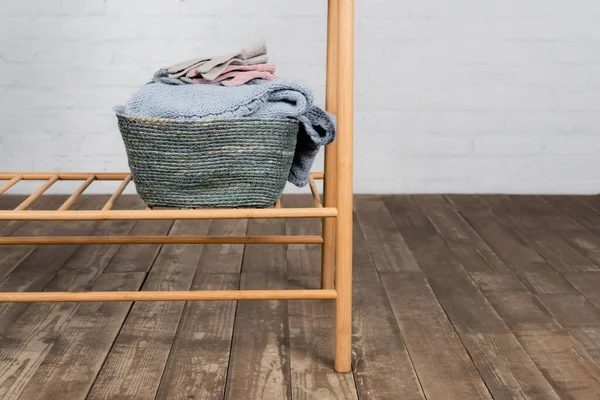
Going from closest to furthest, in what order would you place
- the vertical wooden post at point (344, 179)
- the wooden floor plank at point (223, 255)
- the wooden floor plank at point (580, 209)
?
the vertical wooden post at point (344, 179)
the wooden floor plank at point (223, 255)
the wooden floor plank at point (580, 209)

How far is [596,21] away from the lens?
3275mm

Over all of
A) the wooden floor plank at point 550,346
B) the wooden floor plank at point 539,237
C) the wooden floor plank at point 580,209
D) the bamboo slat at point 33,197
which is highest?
the bamboo slat at point 33,197

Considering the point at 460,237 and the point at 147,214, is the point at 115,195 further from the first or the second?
the point at 460,237

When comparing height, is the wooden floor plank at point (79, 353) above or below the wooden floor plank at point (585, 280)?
Result: above

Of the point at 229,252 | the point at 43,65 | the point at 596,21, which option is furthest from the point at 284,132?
the point at 596,21

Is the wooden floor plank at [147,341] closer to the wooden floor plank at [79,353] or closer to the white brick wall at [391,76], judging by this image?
the wooden floor plank at [79,353]

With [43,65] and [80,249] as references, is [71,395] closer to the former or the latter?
[80,249]

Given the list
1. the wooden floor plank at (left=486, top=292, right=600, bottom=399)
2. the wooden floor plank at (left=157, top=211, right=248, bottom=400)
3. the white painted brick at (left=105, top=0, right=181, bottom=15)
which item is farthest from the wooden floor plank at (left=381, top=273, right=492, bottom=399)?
the white painted brick at (left=105, top=0, right=181, bottom=15)

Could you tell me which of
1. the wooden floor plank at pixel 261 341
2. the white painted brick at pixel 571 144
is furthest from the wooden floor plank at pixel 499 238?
the wooden floor plank at pixel 261 341

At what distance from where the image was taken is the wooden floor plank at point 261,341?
1630 millimetres

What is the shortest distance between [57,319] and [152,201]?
0.47 metres

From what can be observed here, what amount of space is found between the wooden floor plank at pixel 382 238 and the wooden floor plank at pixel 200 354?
1.84 ft

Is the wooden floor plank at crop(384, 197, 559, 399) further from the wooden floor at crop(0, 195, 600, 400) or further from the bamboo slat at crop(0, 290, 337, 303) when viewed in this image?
the bamboo slat at crop(0, 290, 337, 303)

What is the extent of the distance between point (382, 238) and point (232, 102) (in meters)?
1.20
